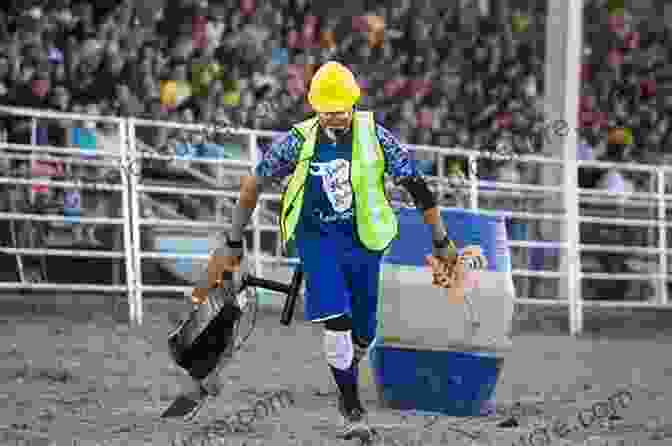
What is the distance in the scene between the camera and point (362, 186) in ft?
23.9

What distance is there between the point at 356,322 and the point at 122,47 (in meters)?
8.25

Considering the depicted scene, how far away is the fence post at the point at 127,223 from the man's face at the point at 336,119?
5489mm

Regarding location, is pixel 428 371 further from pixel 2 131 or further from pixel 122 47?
pixel 122 47

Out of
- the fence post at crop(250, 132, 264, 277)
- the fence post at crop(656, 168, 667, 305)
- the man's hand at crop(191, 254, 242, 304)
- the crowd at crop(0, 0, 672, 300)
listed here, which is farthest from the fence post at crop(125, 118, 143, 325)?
the fence post at crop(656, 168, 667, 305)

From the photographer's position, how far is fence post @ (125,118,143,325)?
12.5m

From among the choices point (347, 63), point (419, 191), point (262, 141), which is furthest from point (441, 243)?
point (347, 63)

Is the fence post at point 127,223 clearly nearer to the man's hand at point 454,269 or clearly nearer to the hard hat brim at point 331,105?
the man's hand at point 454,269

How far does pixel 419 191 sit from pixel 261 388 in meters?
2.35

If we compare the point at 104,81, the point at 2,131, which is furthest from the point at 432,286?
the point at 104,81

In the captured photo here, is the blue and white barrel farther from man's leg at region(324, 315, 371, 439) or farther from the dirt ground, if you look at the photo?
man's leg at region(324, 315, 371, 439)

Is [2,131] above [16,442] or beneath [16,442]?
above

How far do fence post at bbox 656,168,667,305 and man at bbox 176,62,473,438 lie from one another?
8452 millimetres

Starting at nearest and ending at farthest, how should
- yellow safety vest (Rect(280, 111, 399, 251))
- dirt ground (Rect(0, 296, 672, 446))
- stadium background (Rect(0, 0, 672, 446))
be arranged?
1. dirt ground (Rect(0, 296, 672, 446))
2. yellow safety vest (Rect(280, 111, 399, 251))
3. stadium background (Rect(0, 0, 672, 446))

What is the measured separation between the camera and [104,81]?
14.4m
